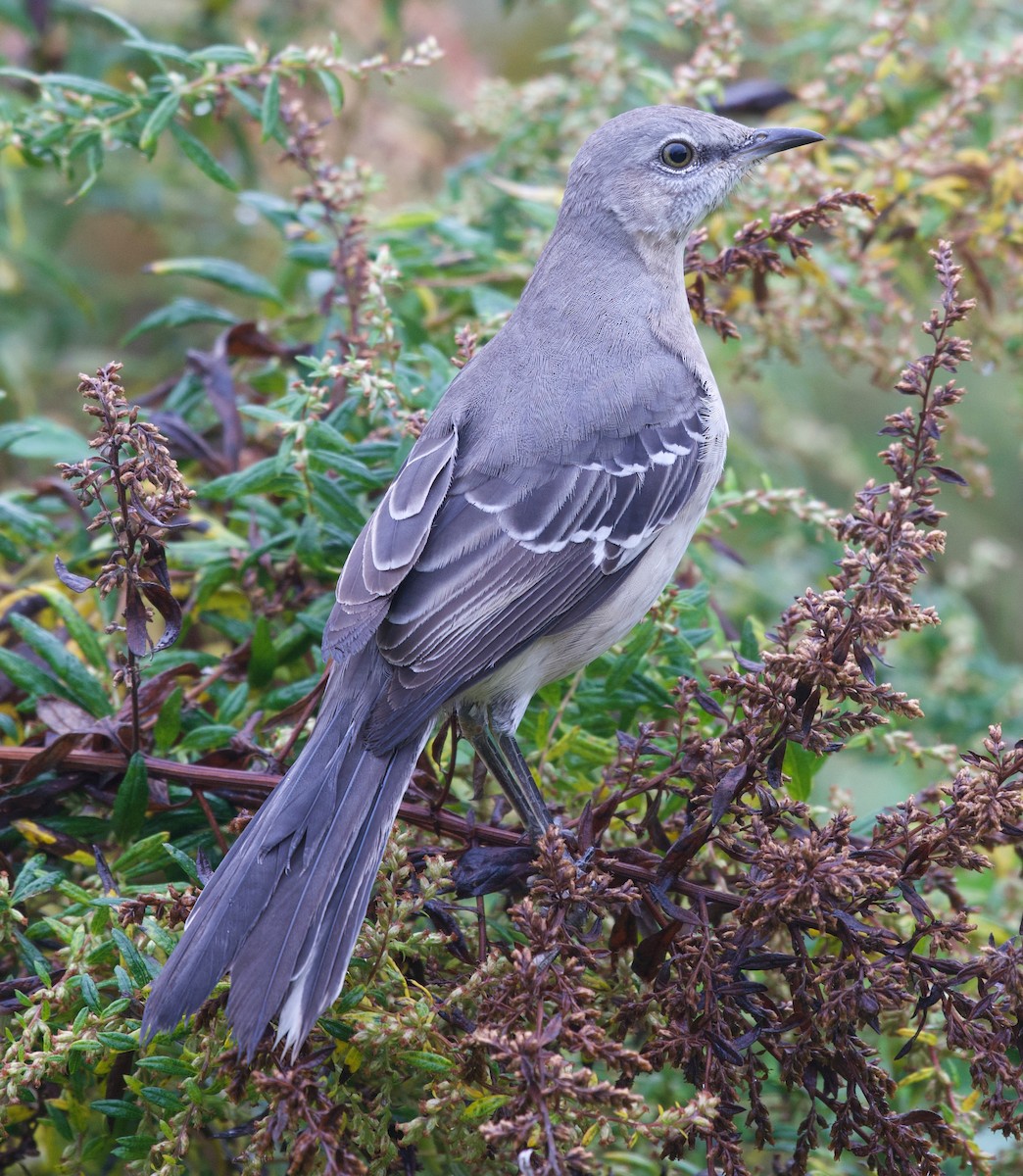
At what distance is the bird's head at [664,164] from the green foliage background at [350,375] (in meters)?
0.13

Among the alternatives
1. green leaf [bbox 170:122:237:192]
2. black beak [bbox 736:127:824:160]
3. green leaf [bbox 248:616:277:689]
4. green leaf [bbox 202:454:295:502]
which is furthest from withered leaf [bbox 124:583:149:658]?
black beak [bbox 736:127:824:160]

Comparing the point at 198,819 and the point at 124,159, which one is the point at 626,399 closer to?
the point at 198,819

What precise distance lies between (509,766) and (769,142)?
77.8 inches

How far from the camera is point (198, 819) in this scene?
2496 mm

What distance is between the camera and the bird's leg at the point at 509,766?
2582 mm

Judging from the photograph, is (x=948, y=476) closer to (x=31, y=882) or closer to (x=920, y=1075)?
(x=920, y=1075)

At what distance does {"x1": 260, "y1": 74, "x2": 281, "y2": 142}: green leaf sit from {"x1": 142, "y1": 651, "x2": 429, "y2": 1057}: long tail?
1416 millimetres

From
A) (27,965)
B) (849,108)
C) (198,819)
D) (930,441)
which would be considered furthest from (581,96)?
(27,965)

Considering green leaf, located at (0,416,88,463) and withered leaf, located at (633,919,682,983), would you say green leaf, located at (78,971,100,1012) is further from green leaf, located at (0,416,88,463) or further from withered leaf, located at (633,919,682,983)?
green leaf, located at (0,416,88,463)

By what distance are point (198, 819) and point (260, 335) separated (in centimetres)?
148

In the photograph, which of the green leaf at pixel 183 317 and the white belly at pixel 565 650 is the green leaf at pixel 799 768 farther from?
the green leaf at pixel 183 317


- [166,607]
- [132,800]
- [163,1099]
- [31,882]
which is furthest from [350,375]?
[163,1099]

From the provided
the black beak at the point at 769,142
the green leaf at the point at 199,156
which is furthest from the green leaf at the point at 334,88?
the black beak at the point at 769,142

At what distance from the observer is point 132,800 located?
7.70 ft
